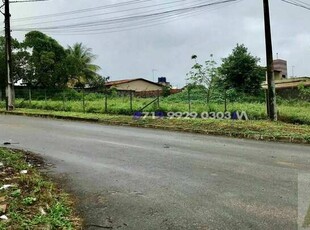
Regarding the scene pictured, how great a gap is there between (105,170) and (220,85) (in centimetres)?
2802

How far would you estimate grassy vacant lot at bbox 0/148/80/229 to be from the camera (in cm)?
473

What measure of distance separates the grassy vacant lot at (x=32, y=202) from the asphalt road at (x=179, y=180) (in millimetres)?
322

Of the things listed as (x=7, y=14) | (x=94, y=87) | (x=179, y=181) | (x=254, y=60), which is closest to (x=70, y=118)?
(x=7, y=14)

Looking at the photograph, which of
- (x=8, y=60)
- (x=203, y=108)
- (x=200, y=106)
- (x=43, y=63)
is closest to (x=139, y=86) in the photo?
(x=43, y=63)

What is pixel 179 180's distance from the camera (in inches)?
277

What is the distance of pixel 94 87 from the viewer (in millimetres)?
48344

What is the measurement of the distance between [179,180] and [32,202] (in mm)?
2698

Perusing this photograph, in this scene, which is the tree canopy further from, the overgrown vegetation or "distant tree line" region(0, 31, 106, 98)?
the overgrown vegetation

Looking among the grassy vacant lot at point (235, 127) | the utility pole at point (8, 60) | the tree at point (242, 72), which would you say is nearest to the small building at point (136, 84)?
the tree at point (242, 72)

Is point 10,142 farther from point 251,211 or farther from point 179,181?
point 251,211

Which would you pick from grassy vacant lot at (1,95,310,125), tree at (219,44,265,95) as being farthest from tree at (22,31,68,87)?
tree at (219,44,265,95)

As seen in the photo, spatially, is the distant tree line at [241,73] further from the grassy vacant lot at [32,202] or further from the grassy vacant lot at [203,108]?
the grassy vacant lot at [32,202]

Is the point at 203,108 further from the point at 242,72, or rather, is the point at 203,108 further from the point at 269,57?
the point at 242,72

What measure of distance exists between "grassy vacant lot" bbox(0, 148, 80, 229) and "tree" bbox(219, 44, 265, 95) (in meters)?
29.0
